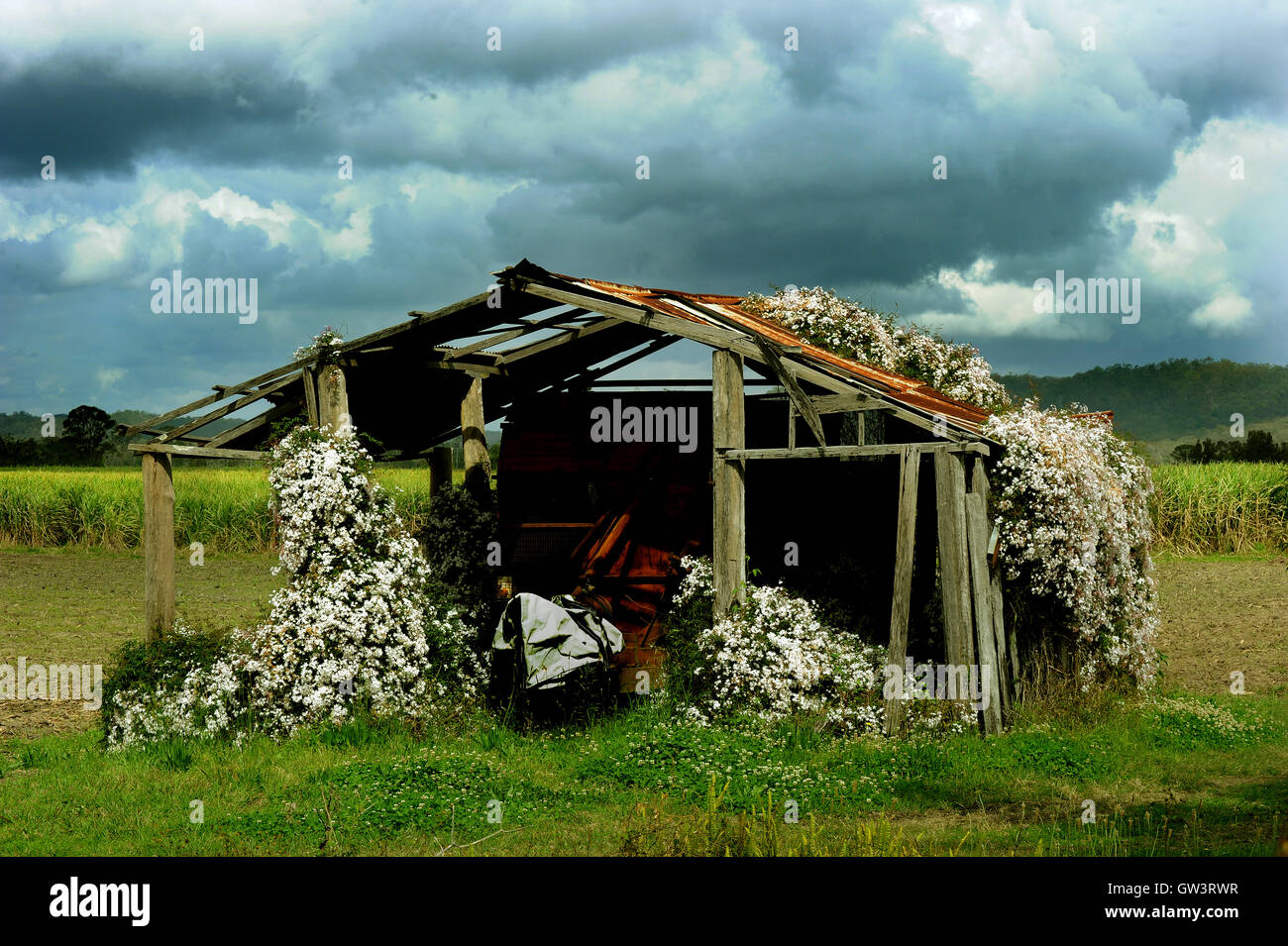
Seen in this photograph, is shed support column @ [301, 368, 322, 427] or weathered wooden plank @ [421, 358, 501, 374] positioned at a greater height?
weathered wooden plank @ [421, 358, 501, 374]

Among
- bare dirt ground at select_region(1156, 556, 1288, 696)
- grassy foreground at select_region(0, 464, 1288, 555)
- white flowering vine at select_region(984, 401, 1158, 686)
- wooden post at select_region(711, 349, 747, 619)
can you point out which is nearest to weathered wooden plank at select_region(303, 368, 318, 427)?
wooden post at select_region(711, 349, 747, 619)

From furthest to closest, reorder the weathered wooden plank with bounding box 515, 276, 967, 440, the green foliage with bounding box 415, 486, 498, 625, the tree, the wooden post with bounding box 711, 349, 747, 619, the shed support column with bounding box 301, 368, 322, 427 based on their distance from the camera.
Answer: the tree → the green foliage with bounding box 415, 486, 498, 625 → the shed support column with bounding box 301, 368, 322, 427 → the wooden post with bounding box 711, 349, 747, 619 → the weathered wooden plank with bounding box 515, 276, 967, 440

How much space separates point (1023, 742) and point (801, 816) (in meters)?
3.13

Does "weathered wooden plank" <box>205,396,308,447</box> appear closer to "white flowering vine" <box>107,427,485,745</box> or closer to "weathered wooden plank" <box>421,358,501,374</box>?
"white flowering vine" <box>107,427,485,745</box>

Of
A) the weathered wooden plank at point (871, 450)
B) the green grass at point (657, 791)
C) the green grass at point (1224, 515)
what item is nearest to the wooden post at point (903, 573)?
the weathered wooden plank at point (871, 450)

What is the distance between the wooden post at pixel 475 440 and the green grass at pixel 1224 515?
2214cm

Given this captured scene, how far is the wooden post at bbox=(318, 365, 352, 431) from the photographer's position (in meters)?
12.3

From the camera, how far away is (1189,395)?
17950 centimetres

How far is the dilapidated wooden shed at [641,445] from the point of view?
11383mm

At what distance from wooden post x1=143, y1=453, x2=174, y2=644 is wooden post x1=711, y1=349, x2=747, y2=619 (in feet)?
20.4

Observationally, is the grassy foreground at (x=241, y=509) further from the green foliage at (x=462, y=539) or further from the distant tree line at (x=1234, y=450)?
the distant tree line at (x=1234, y=450)

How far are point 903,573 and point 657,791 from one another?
3.46 metres
